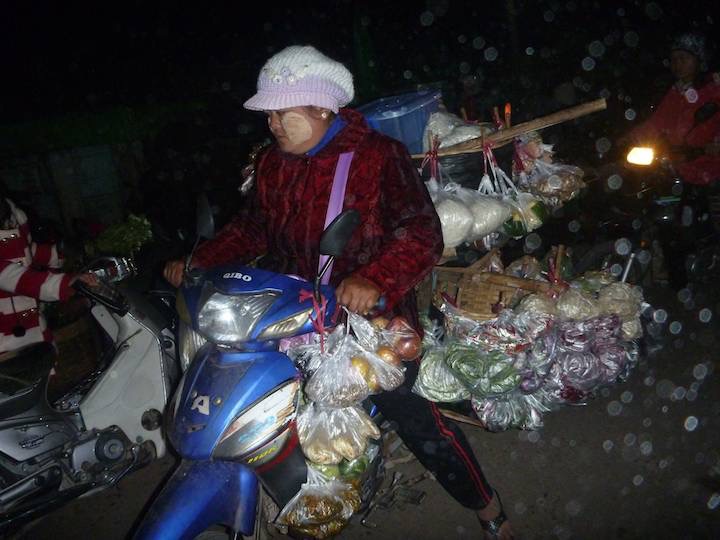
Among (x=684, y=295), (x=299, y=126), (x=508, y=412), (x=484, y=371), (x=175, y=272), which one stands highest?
(x=299, y=126)

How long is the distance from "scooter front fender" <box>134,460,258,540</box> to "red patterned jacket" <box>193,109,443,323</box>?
849mm

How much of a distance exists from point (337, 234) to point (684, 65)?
443 cm

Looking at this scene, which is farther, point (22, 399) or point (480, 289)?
point (480, 289)

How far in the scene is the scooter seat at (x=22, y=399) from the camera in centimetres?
274

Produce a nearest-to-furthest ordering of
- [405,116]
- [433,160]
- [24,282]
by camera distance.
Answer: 1. [24,282]
2. [433,160]
3. [405,116]

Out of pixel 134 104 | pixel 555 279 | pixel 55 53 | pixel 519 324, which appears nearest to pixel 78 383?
pixel 519 324

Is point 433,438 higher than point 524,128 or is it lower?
lower

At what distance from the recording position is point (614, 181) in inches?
181

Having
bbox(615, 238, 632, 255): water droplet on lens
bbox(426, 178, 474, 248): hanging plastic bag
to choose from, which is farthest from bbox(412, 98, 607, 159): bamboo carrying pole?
bbox(615, 238, 632, 255): water droplet on lens

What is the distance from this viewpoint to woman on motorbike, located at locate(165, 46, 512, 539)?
2.09m

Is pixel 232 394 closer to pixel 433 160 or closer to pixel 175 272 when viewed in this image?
pixel 175 272

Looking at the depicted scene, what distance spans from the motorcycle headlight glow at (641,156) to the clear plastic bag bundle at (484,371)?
2755 millimetres

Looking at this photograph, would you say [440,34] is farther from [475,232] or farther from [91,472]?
[91,472]

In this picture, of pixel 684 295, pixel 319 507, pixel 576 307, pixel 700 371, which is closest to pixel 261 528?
pixel 319 507
